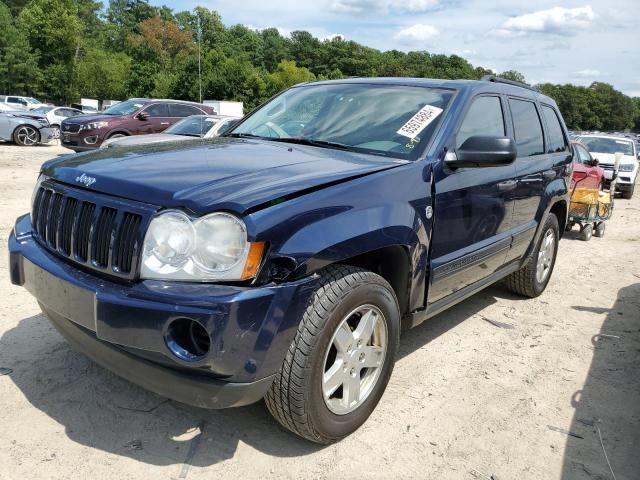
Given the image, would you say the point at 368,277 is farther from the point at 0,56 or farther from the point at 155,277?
the point at 0,56

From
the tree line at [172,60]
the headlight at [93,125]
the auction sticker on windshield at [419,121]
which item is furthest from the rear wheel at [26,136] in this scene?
the auction sticker on windshield at [419,121]

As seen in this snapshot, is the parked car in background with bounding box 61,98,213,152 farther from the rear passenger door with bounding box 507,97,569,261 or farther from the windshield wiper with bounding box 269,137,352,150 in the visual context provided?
the windshield wiper with bounding box 269,137,352,150

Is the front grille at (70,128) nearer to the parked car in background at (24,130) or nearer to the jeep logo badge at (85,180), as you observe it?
the parked car in background at (24,130)

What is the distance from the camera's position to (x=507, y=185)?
395 centimetres

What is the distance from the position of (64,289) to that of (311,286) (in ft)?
3.53

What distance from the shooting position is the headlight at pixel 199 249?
2234mm

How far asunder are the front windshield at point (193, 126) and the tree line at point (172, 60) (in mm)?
18632

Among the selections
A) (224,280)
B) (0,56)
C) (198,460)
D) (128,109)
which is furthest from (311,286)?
(0,56)

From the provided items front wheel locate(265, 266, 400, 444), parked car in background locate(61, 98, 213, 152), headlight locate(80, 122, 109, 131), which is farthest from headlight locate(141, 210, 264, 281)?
headlight locate(80, 122, 109, 131)

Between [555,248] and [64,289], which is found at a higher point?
[64,289]

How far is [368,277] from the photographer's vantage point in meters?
2.69

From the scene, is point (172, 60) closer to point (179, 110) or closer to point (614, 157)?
point (179, 110)

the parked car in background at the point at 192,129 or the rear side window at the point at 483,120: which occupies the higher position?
the rear side window at the point at 483,120

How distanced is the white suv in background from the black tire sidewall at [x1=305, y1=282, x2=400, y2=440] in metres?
12.5
